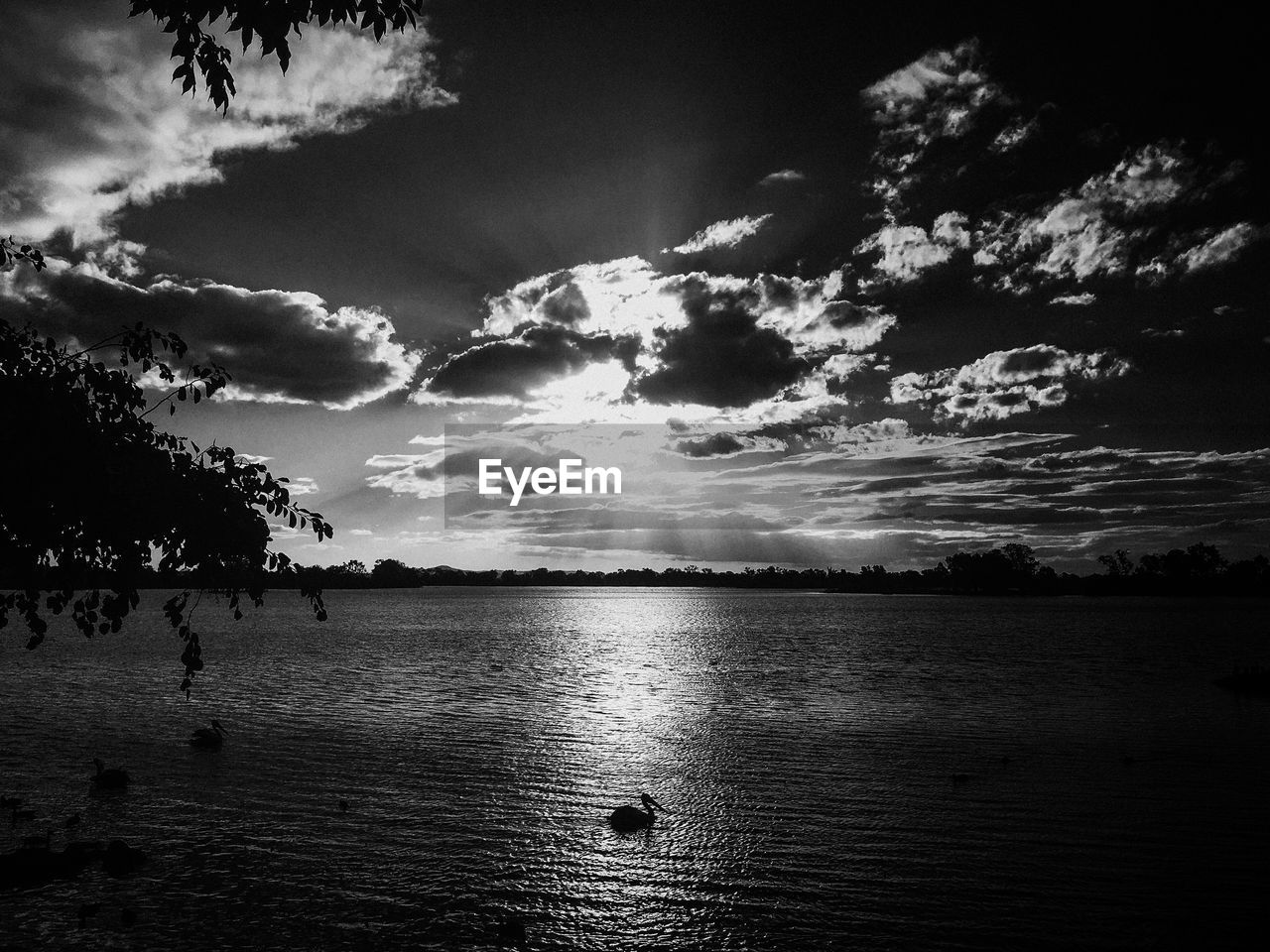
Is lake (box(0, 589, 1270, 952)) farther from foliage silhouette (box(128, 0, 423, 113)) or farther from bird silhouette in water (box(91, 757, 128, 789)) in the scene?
foliage silhouette (box(128, 0, 423, 113))

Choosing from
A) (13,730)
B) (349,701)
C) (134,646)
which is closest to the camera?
(13,730)

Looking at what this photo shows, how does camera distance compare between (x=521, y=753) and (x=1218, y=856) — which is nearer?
(x=1218, y=856)

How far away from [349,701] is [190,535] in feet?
155

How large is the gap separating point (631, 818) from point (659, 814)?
175cm

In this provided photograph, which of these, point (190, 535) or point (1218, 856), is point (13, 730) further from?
point (1218, 856)

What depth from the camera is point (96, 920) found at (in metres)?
18.2

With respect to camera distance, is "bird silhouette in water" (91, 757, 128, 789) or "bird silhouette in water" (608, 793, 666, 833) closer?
"bird silhouette in water" (608, 793, 666, 833)

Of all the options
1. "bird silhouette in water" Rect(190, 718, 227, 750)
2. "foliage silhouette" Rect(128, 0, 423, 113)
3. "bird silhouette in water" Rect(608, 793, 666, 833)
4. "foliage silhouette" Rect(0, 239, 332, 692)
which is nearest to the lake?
"bird silhouette in water" Rect(608, 793, 666, 833)

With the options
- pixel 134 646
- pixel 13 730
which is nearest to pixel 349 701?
pixel 13 730

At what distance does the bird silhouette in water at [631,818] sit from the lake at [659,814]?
46cm

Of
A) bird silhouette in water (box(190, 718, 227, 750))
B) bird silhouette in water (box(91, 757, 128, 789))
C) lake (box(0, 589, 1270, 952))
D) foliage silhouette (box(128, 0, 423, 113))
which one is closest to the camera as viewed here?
foliage silhouette (box(128, 0, 423, 113))

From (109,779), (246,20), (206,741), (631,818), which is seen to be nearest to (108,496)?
(246,20)

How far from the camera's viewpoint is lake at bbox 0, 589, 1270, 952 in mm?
18688

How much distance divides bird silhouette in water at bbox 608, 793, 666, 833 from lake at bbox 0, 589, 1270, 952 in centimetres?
46
